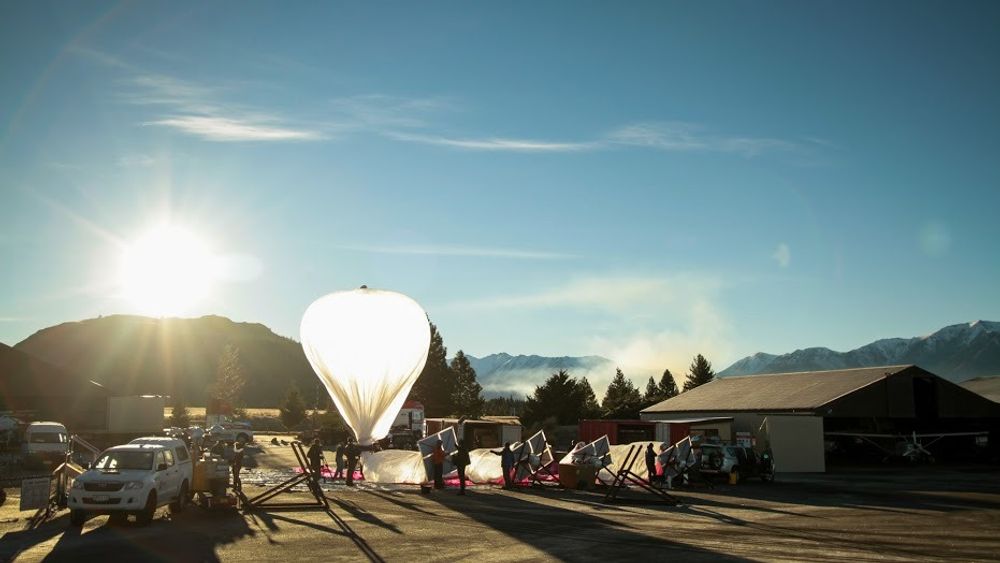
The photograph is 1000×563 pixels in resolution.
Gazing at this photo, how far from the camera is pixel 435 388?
96.1 m

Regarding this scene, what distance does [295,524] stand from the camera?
67.4 ft

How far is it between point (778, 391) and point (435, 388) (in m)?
48.1

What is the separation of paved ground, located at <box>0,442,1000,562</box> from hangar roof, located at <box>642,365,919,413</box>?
2373cm

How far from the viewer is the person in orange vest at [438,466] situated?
32.2m

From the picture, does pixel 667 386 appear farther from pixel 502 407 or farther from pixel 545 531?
pixel 545 531

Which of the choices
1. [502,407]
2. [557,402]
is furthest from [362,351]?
Answer: [502,407]

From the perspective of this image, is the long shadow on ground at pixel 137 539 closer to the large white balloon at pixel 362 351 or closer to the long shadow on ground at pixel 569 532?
the long shadow on ground at pixel 569 532

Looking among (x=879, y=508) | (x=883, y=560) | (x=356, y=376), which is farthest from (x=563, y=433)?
(x=883, y=560)

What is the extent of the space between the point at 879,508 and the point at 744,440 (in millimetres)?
20022

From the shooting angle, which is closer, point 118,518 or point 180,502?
point 118,518

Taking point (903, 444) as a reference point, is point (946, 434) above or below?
above

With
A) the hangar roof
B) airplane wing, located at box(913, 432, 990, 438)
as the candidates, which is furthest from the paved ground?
airplane wing, located at box(913, 432, 990, 438)

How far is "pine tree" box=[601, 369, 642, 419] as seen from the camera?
248ft

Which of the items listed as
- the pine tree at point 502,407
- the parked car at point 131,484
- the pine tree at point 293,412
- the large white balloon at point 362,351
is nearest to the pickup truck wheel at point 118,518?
the parked car at point 131,484
